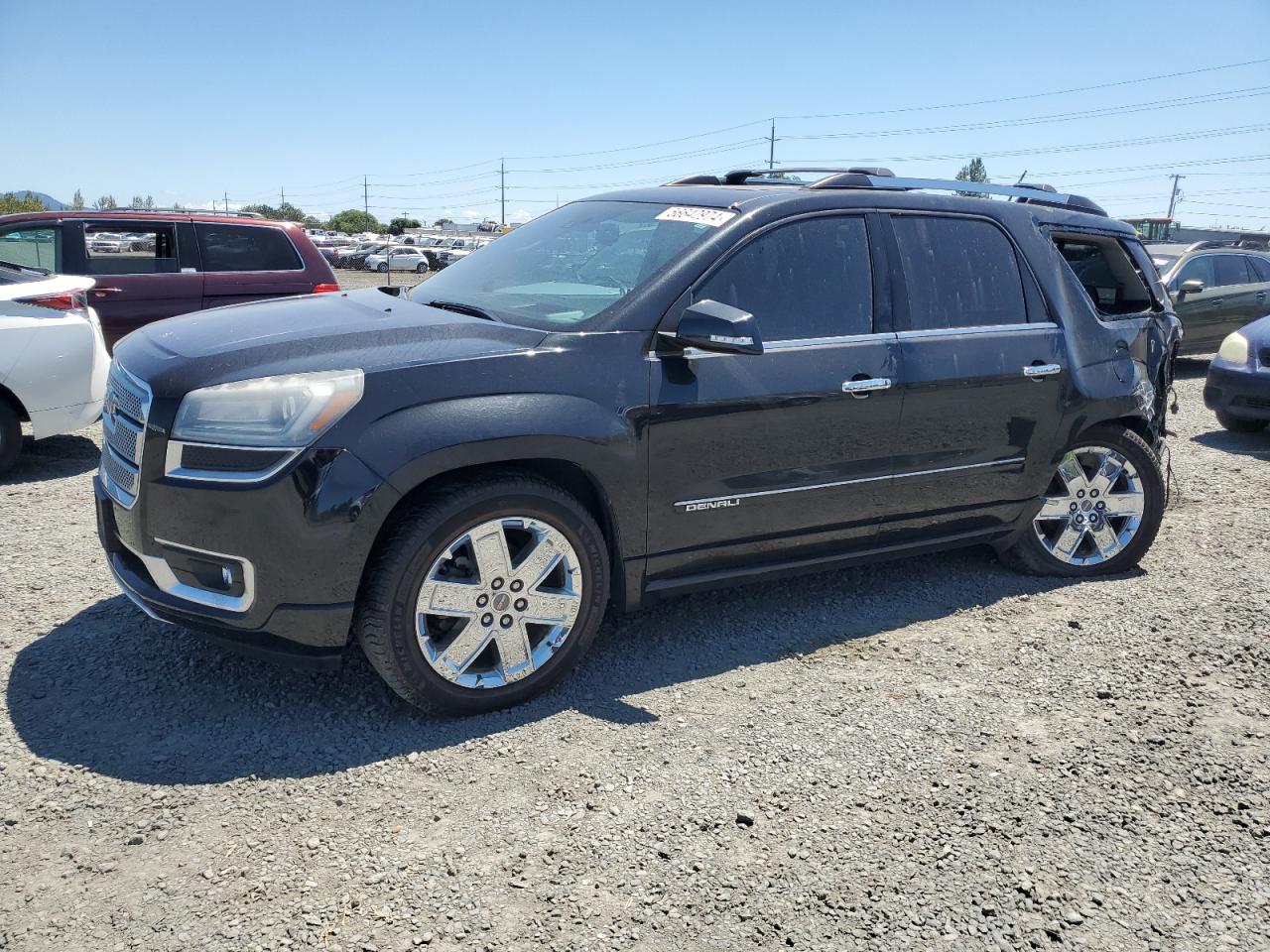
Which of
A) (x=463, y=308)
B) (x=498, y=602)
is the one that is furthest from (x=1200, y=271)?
(x=498, y=602)

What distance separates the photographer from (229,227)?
911cm

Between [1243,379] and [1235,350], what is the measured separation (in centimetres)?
33

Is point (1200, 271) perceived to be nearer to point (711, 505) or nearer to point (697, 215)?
point (697, 215)

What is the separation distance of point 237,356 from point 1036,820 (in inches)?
110

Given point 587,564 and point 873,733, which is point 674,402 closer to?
point 587,564

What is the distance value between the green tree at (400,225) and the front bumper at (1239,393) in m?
101

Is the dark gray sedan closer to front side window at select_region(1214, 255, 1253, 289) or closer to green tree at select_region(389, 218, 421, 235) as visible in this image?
front side window at select_region(1214, 255, 1253, 289)

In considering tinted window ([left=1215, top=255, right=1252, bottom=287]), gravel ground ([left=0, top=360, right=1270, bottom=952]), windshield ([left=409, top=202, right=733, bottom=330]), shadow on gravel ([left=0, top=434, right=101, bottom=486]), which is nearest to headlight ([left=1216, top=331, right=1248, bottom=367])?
tinted window ([left=1215, top=255, right=1252, bottom=287])

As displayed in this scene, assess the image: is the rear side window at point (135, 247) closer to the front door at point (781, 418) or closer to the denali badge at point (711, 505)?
the front door at point (781, 418)

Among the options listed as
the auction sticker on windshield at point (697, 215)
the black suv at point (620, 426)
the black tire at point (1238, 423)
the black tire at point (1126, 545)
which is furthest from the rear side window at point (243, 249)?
the black tire at point (1238, 423)

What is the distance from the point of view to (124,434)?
3.30 metres

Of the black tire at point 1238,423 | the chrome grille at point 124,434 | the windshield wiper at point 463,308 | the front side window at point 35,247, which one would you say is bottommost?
the black tire at point 1238,423

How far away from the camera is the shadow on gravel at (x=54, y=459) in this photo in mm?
6329

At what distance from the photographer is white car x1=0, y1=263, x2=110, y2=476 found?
6062 millimetres
